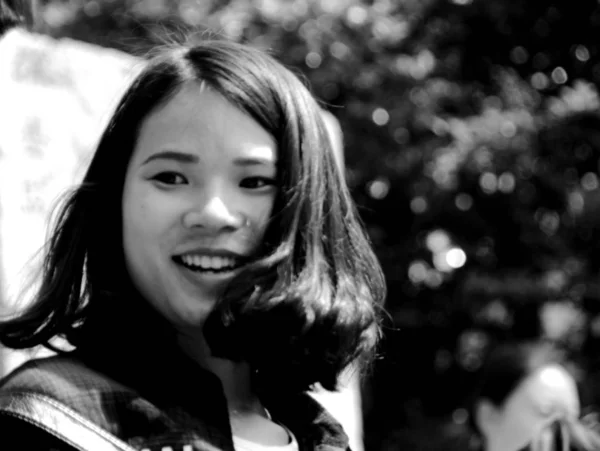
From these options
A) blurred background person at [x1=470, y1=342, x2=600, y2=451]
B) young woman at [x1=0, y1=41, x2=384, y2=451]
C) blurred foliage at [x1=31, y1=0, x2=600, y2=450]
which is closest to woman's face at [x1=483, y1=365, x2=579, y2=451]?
blurred background person at [x1=470, y1=342, x2=600, y2=451]

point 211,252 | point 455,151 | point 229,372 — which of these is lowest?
point 455,151

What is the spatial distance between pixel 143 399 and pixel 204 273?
0.20 m

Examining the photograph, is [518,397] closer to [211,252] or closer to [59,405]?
[211,252]

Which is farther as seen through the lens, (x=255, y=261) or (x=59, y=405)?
(x=255, y=261)

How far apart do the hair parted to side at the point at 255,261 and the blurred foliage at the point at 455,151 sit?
163 inches

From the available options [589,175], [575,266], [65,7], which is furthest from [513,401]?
[65,7]

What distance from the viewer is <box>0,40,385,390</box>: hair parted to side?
1.48m

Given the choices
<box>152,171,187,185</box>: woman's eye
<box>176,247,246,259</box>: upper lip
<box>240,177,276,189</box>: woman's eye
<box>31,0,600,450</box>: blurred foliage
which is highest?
<box>152,171,187,185</box>: woman's eye

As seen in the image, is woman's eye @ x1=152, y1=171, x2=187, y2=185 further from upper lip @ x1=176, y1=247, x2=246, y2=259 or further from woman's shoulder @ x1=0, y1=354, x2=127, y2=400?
woman's shoulder @ x1=0, y1=354, x2=127, y2=400

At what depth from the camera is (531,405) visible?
119 inches

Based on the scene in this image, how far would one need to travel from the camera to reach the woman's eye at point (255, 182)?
150 centimetres

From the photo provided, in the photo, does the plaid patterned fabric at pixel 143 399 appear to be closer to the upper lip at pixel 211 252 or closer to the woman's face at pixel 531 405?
the upper lip at pixel 211 252

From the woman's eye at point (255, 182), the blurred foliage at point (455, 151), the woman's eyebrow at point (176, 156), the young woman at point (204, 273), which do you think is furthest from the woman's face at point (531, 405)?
the blurred foliage at point (455, 151)

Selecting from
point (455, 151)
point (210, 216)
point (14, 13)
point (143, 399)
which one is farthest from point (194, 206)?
point (455, 151)
